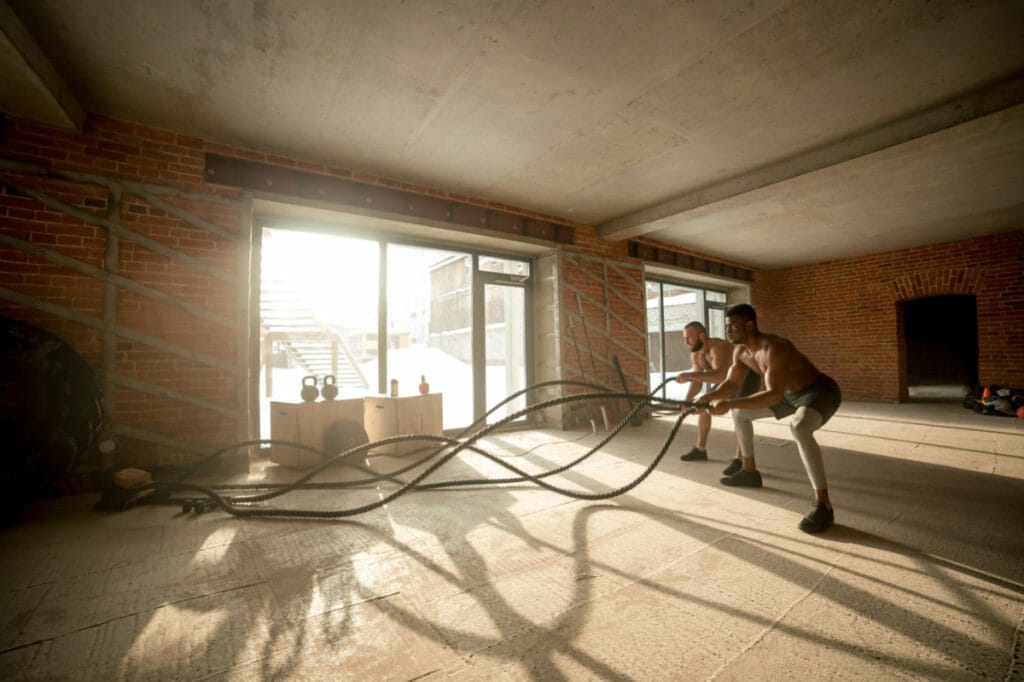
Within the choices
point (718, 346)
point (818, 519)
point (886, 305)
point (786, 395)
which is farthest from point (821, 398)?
point (886, 305)

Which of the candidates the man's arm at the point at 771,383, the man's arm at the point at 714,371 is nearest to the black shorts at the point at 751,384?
the man's arm at the point at 714,371

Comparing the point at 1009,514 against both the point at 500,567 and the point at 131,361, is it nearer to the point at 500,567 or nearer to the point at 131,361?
the point at 500,567

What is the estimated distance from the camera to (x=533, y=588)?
174 cm


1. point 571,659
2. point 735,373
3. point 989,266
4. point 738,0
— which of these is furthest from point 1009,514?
point 989,266

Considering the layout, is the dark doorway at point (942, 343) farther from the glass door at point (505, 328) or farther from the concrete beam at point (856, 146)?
the glass door at point (505, 328)

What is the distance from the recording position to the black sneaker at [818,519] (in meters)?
2.28

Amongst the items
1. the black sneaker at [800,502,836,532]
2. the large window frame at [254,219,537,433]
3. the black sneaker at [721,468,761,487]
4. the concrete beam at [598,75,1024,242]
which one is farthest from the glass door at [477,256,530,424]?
the black sneaker at [800,502,836,532]

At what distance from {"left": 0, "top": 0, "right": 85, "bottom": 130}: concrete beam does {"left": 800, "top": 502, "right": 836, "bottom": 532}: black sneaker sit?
5.12 meters

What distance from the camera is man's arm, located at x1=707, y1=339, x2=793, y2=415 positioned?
243cm

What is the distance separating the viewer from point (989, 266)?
6.91m

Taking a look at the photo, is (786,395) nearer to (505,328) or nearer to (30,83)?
(505,328)

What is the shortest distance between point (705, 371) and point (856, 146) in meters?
2.47

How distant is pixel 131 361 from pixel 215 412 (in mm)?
713

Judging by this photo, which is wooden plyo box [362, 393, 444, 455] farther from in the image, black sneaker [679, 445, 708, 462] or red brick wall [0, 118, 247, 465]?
black sneaker [679, 445, 708, 462]
